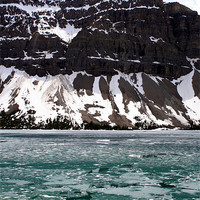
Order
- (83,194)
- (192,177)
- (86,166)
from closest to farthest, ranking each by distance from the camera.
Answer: (83,194), (192,177), (86,166)

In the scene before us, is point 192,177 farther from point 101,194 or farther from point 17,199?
point 17,199

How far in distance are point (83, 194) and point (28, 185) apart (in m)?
5.02

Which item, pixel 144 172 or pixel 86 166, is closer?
pixel 144 172

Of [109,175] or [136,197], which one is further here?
[109,175]

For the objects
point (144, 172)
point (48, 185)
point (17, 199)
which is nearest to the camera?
point (17, 199)

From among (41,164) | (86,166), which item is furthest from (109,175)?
(41,164)

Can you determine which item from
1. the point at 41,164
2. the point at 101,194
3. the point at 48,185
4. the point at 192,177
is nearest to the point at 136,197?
the point at 101,194

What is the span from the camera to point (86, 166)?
34.2 metres

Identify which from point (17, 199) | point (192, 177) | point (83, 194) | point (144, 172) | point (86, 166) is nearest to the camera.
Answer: point (17, 199)

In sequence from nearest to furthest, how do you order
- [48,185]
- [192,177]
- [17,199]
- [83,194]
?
[17,199]
[83,194]
[48,185]
[192,177]

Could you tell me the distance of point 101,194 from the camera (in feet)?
70.7

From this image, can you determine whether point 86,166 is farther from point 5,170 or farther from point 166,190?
point 166,190

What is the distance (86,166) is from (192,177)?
36.8 ft

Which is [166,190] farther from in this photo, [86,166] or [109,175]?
[86,166]
